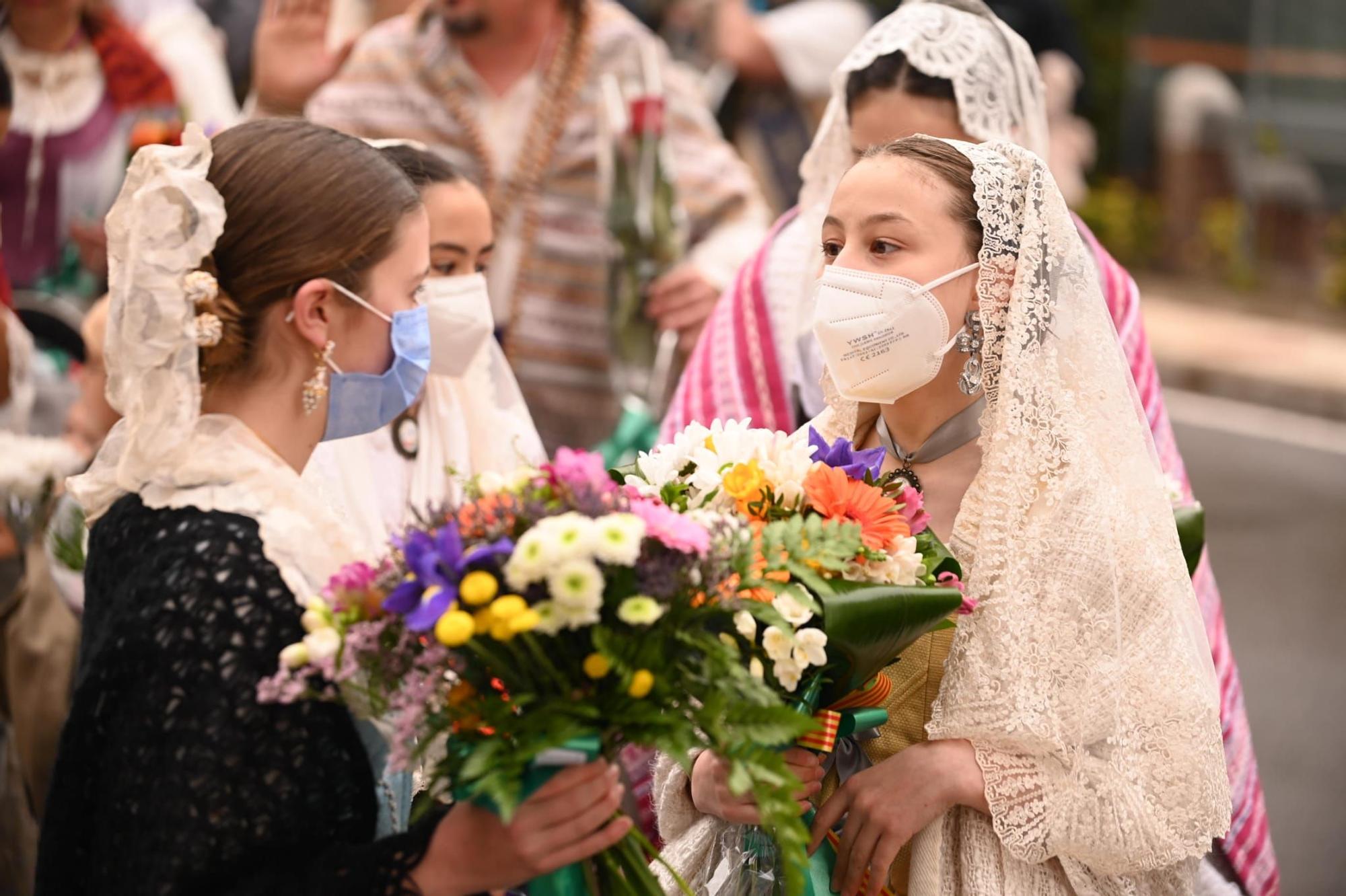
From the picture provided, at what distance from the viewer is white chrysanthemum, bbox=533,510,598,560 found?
209cm

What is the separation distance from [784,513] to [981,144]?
34.4 inches

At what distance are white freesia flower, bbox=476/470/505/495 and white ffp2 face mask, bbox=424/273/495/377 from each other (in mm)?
1410

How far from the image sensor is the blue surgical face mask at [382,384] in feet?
9.23

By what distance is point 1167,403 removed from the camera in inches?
458

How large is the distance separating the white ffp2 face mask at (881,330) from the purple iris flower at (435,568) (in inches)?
40.3

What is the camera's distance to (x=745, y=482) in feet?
8.42

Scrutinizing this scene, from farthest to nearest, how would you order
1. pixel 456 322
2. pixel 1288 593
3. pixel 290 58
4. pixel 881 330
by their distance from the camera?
pixel 1288 593
pixel 290 58
pixel 456 322
pixel 881 330

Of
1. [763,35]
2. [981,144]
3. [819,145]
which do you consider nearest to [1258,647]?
[763,35]

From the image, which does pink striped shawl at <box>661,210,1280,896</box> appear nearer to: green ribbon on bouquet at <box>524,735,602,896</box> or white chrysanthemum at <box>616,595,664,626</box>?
green ribbon on bouquet at <box>524,735,602,896</box>

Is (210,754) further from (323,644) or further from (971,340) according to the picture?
(971,340)

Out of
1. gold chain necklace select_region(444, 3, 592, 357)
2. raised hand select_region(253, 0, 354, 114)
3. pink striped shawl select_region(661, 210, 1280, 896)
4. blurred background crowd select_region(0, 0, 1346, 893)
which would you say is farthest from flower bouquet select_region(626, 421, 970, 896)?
raised hand select_region(253, 0, 354, 114)

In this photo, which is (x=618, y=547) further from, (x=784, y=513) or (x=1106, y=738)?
(x=1106, y=738)

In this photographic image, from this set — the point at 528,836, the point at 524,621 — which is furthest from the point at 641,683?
the point at 528,836

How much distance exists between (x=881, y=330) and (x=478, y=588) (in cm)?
112
